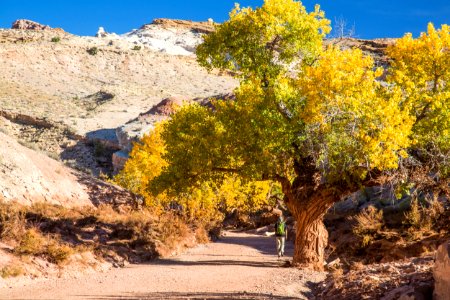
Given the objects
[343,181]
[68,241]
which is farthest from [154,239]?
[343,181]

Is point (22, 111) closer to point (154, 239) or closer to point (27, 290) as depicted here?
point (154, 239)

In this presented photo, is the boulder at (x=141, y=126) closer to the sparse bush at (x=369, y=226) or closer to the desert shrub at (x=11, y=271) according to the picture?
the sparse bush at (x=369, y=226)

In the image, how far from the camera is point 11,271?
13.4 metres

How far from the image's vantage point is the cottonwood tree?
544 inches

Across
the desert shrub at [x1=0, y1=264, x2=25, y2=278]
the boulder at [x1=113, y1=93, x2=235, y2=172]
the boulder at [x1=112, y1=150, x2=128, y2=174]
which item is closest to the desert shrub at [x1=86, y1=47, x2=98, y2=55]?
the boulder at [x1=113, y1=93, x2=235, y2=172]

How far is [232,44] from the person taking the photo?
17.7 m

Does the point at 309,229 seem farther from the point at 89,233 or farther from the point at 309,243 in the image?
the point at 89,233

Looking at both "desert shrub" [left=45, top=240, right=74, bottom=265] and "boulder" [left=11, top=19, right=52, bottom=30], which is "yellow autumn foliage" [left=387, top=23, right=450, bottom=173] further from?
"boulder" [left=11, top=19, right=52, bottom=30]

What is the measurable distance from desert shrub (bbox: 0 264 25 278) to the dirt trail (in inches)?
22.9

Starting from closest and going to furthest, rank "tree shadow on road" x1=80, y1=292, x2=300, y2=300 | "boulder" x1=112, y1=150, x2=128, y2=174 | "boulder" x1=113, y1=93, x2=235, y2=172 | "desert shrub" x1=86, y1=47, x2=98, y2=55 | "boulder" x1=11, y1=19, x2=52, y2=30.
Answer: "tree shadow on road" x1=80, y1=292, x2=300, y2=300 → "boulder" x1=112, y1=150, x2=128, y2=174 → "boulder" x1=113, y1=93, x2=235, y2=172 → "desert shrub" x1=86, y1=47, x2=98, y2=55 → "boulder" x1=11, y1=19, x2=52, y2=30

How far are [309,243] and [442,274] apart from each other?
33.8 feet

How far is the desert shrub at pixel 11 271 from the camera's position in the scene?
13203 mm

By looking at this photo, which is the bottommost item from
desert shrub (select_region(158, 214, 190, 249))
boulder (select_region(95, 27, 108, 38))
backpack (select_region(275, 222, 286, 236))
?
desert shrub (select_region(158, 214, 190, 249))

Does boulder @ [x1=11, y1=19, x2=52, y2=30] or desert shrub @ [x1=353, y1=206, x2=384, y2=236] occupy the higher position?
boulder @ [x1=11, y1=19, x2=52, y2=30]
